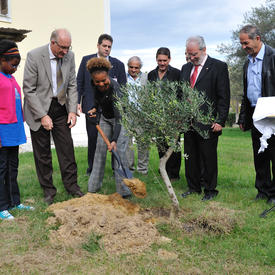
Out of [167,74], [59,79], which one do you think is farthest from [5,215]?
[167,74]

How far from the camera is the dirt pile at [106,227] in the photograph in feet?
12.2

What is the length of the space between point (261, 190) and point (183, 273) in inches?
106

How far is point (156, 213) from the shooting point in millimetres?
4785

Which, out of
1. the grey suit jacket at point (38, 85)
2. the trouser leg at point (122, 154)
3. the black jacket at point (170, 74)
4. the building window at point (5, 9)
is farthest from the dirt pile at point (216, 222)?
the building window at point (5, 9)

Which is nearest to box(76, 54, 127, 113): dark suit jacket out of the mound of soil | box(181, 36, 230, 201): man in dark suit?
box(181, 36, 230, 201): man in dark suit

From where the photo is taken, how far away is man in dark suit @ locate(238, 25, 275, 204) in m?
4.96

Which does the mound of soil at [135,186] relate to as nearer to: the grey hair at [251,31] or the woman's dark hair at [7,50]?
the woman's dark hair at [7,50]

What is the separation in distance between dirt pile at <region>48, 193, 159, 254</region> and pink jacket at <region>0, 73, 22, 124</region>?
4.27 feet

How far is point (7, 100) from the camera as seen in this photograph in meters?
4.58

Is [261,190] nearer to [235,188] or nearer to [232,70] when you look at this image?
[235,188]

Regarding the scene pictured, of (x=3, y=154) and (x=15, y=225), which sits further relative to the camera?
(x=3, y=154)

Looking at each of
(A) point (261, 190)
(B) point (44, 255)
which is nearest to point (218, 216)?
(A) point (261, 190)

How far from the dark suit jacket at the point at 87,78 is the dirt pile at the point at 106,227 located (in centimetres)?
238

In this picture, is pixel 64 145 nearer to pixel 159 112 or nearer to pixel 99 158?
pixel 99 158
